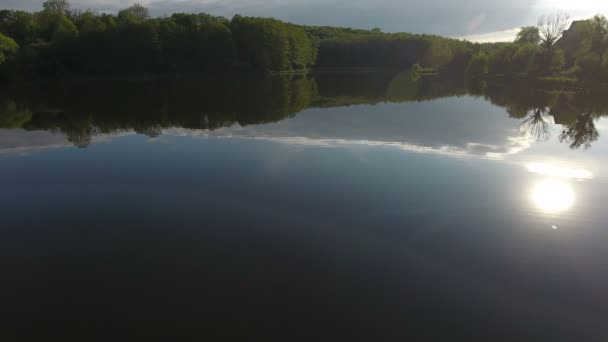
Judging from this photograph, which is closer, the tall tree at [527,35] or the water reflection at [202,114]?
the water reflection at [202,114]

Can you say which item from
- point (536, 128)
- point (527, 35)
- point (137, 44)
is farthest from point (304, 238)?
point (527, 35)

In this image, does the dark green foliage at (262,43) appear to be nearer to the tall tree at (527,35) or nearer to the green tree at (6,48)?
the green tree at (6,48)

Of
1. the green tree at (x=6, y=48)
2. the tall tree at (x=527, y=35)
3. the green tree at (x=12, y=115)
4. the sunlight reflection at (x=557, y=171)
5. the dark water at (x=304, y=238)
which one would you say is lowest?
the dark water at (x=304, y=238)

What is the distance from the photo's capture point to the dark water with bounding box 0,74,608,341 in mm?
8391

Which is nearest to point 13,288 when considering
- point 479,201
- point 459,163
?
point 479,201

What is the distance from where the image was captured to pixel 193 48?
111812 millimetres

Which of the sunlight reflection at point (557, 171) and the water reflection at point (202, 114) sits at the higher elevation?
the water reflection at point (202, 114)

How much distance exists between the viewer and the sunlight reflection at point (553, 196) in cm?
1486

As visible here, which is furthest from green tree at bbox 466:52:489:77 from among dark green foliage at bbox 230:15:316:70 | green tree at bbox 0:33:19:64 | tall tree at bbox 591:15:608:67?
green tree at bbox 0:33:19:64

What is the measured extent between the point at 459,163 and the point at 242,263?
48.1 feet

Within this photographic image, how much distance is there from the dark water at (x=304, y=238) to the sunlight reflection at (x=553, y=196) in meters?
0.11

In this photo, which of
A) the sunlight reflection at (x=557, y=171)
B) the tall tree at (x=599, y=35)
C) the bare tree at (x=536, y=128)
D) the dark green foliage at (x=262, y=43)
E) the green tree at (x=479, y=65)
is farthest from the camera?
the dark green foliage at (x=262, y=43)

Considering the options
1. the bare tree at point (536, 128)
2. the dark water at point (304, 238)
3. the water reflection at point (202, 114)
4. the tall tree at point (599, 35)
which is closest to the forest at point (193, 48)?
the tall tree at point (599, 35)

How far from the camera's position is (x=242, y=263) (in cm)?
1048
